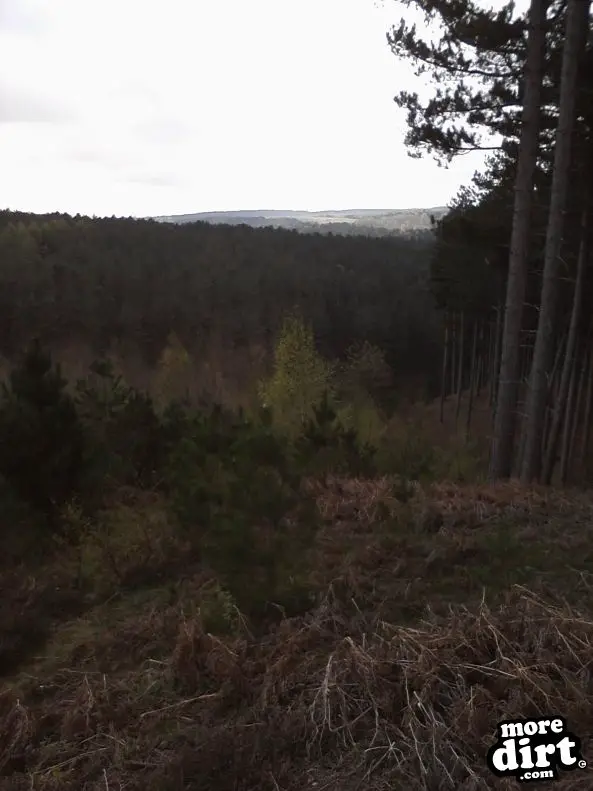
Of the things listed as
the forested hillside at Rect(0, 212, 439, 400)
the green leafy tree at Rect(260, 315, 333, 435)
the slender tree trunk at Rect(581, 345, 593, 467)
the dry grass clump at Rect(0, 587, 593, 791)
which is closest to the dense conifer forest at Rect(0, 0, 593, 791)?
the dry grass clump at Rect(0, 587, 593, 791)

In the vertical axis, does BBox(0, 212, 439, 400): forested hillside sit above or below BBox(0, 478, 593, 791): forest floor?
below

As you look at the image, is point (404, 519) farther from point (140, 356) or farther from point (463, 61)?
point (140, 356)

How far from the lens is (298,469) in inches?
233

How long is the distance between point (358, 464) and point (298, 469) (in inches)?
78.1

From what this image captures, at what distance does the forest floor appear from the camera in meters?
2.52

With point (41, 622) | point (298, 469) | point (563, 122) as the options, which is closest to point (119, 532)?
point (41, 622)

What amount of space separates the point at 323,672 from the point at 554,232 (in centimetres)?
738

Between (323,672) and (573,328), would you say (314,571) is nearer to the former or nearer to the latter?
(323,672)

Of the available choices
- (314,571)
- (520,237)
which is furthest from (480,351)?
(314,571)

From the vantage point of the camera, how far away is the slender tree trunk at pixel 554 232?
314 inches

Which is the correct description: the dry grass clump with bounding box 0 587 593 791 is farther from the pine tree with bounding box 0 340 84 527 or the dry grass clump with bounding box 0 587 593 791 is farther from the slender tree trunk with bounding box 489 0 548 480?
the slender tree trunk with bounding box 489 0 548 480

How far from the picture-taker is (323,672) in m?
3.11

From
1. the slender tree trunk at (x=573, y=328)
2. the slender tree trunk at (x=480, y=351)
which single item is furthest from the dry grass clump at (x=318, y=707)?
the slender tree trunk at (x=480, y=351)

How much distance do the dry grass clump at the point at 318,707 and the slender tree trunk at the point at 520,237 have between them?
6053 millimetres
